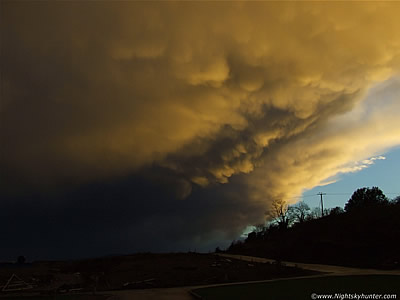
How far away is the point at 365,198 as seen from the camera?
336 feet

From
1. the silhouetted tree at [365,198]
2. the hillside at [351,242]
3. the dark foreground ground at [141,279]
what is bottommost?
the dark foreground ground at [141,279]

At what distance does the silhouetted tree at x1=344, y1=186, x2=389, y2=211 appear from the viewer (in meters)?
99.4

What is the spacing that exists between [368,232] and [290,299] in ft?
164

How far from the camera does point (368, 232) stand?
66.0 meters

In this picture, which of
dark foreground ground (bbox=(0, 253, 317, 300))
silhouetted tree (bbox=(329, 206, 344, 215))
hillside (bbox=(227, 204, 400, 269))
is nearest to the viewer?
dark foreground ground (bbox=(0, 253, 317, 300))

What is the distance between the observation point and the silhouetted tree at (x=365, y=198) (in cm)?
9938

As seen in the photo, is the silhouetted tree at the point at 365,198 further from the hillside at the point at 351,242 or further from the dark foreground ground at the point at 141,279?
the dark foreground ground at the point at 141,279

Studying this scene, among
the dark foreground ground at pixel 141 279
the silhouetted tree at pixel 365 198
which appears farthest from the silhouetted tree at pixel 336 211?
the dark foreground ground at pixel 141 279

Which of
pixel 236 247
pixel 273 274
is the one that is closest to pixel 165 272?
pixel 273 274

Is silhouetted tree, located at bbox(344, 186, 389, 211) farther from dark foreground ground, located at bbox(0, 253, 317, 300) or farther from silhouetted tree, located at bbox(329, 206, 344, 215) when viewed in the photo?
dark foreground ground, located at bbox(0, 253, 317, 300)

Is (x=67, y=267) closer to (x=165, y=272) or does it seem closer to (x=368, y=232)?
(x=165, y=272)

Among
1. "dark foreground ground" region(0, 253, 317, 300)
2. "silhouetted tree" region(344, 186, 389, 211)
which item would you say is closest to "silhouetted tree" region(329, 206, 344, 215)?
"silhouetted tree" region(344, 186, 389, 211)

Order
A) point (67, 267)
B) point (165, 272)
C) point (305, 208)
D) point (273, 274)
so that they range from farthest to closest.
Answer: point (305, 208) → point (67, 267) → point (165, 272) → point (273, 274)

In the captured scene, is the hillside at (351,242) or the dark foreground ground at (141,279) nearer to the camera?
the dark foreground ground at (141,279)
